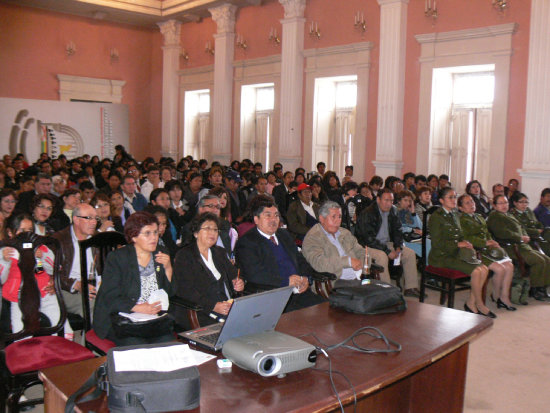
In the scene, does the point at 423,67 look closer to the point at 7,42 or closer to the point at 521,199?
the point at 521,199

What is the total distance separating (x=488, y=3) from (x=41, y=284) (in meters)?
8.35

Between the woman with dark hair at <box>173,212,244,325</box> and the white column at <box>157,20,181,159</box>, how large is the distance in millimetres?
12795

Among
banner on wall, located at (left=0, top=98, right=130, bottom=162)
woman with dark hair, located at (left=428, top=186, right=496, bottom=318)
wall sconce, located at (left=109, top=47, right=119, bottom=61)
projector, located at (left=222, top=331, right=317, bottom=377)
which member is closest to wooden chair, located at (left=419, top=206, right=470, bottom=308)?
woman with dark hair, located at (left=428, top=186, right=496, bottom=318)

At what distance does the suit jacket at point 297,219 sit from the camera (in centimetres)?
637

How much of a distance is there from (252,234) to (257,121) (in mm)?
9904

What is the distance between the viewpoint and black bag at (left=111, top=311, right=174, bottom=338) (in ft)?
9.41

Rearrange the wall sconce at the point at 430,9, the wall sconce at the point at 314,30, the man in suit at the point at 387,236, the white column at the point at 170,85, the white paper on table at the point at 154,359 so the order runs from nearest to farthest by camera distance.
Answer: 1. the white paper on table at the point at 154,359
2. the man in suit at the point at 387,236
3. the wall sconce at the point at 430,9
4. the wall sconce at the point at 314,30
5. the white column at the point at 170,85

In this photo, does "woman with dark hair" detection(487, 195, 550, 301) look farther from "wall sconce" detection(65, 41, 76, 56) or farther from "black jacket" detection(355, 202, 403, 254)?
"wall sconce" detection(65, 41, 76, 56)

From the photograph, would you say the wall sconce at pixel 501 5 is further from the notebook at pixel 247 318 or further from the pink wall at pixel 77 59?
the pink wall at pixel 77 59

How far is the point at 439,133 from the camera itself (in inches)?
389

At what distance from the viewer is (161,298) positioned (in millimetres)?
3195

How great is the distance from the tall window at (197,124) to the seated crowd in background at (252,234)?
6.76 meters

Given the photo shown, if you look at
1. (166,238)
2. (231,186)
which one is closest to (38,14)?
(231,186)

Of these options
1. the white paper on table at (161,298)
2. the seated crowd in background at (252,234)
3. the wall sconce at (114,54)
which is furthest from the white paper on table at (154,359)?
the wall sconce at (114,54)
